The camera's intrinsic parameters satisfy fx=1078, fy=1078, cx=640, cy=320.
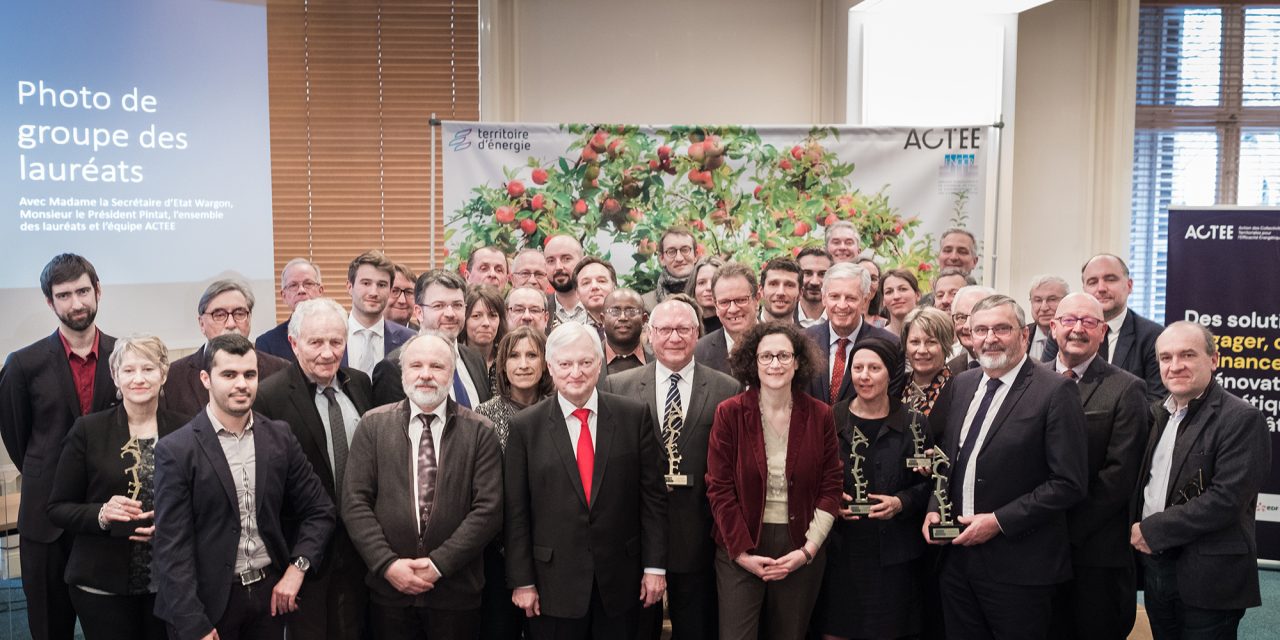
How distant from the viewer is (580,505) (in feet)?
11.4

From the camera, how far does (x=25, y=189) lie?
17.0ft

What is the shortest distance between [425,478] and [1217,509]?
102 inches

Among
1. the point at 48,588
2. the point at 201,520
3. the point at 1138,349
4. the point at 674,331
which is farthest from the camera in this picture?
the point at 1138,349

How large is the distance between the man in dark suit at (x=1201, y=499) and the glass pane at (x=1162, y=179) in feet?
14.2

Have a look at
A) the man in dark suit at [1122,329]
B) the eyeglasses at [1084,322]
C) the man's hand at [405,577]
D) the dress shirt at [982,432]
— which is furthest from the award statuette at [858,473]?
the man in dark suit at [1122,329]

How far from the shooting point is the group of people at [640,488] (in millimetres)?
3369

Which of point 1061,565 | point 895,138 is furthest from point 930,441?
point 895,138

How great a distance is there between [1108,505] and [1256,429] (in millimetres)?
534

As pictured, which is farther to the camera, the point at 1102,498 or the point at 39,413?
the point at 39,413

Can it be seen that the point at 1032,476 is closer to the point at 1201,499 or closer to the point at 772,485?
the point at 1201,499

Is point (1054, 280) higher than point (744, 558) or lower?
higher

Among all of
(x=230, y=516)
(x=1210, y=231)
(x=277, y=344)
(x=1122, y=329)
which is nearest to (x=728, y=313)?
(x=277, y=344)

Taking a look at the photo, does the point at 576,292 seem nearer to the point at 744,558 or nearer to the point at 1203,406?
the point at 744,558

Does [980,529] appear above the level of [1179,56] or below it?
below
